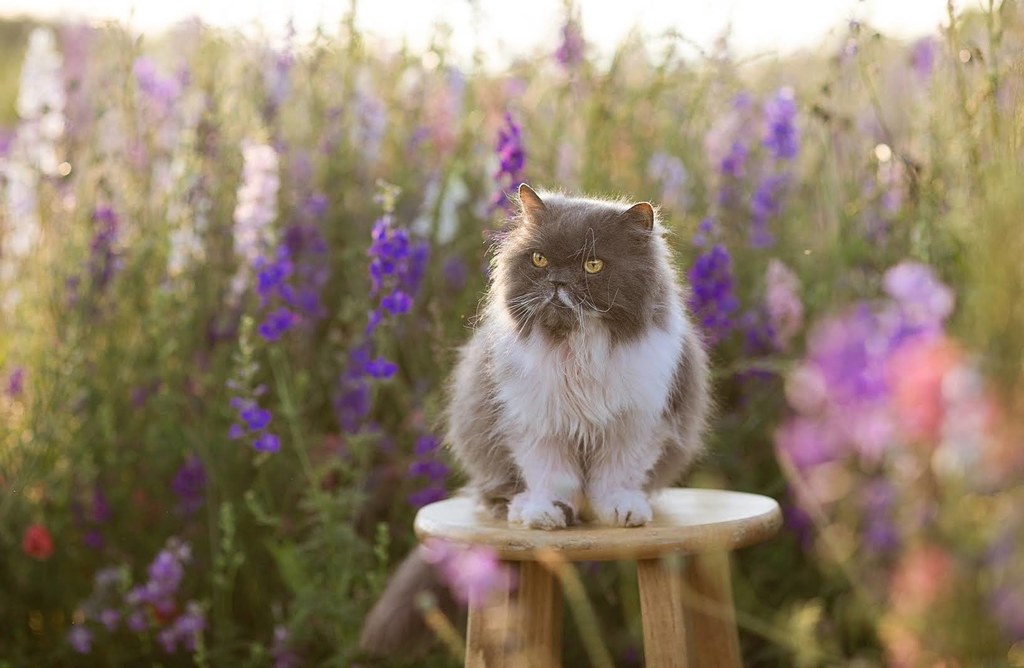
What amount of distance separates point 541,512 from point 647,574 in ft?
0.71

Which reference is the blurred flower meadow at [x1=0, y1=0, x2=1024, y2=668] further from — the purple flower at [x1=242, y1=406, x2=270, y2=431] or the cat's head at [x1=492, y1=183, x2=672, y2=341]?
the cat's head at [x1=492, y1=183, x2=672, y2=341]

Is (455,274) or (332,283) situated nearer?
(455,274)

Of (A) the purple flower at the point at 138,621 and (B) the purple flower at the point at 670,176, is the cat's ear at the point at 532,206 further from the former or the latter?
(A) the purple flower at the point at 138,621

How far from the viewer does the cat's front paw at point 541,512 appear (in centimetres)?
206

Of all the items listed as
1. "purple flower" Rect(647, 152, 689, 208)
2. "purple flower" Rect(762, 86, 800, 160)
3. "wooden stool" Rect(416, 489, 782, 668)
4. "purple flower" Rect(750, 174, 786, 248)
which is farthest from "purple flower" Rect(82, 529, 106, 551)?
"purple flower" Rect(762, 86, 800, 160)

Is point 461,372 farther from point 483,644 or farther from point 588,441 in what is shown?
point 483,644

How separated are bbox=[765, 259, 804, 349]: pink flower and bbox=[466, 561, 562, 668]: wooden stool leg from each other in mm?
1085

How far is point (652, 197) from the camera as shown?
3377mm

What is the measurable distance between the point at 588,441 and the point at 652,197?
4.63ft

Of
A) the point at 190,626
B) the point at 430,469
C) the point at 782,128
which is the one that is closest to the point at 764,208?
the point at 782,128

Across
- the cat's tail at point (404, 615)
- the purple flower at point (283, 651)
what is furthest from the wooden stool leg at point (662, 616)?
the purple flower at point (283, 651)

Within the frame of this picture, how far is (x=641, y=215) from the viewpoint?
2062 mm

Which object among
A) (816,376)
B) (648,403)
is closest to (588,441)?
(648,403)

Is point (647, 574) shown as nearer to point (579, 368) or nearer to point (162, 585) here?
point (579, 368)
